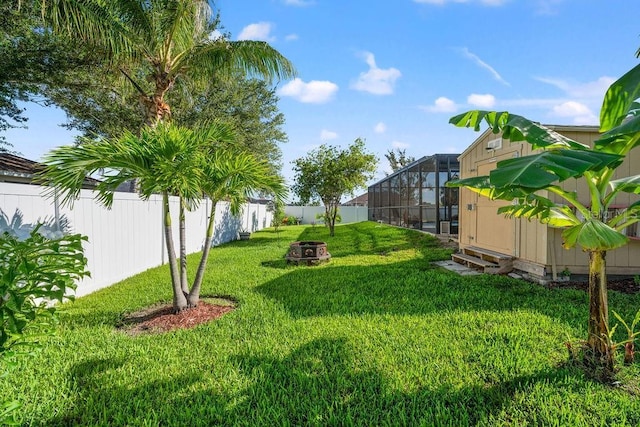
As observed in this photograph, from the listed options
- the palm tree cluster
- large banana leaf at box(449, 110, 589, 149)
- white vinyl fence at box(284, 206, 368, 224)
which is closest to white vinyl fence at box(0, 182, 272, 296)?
the palm tree cluster

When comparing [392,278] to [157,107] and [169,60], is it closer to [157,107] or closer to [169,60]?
[157,107]

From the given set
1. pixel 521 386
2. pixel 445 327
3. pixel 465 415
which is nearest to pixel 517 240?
pixel 445 327

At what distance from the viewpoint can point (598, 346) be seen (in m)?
2.72

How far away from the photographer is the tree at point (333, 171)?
50.2ft

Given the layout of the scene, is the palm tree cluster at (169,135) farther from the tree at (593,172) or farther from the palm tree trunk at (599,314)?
the palm tree trunk at (599,314)

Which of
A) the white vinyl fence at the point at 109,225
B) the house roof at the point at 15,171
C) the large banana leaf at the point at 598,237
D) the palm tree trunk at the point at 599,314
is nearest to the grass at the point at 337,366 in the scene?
the palm tree trunk at the point at 599,314

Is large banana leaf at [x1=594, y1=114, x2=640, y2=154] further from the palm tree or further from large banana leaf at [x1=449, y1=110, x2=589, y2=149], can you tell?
Answer: the palm tree

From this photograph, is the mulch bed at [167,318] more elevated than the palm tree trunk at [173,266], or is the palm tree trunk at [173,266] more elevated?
the palm tree trunk at [173,266]

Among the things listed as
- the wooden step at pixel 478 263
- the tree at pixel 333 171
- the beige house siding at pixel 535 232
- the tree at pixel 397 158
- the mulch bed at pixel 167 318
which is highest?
the tree at pixel 397 158

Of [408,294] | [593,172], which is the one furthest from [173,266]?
[593,172]

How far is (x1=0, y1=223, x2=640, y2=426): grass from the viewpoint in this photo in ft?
7.72

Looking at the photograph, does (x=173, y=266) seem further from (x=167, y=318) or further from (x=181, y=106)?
(x=181, y=106)

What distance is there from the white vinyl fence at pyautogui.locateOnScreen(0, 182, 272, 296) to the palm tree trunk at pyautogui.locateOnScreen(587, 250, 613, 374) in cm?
455

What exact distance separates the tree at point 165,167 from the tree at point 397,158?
3949 cm
